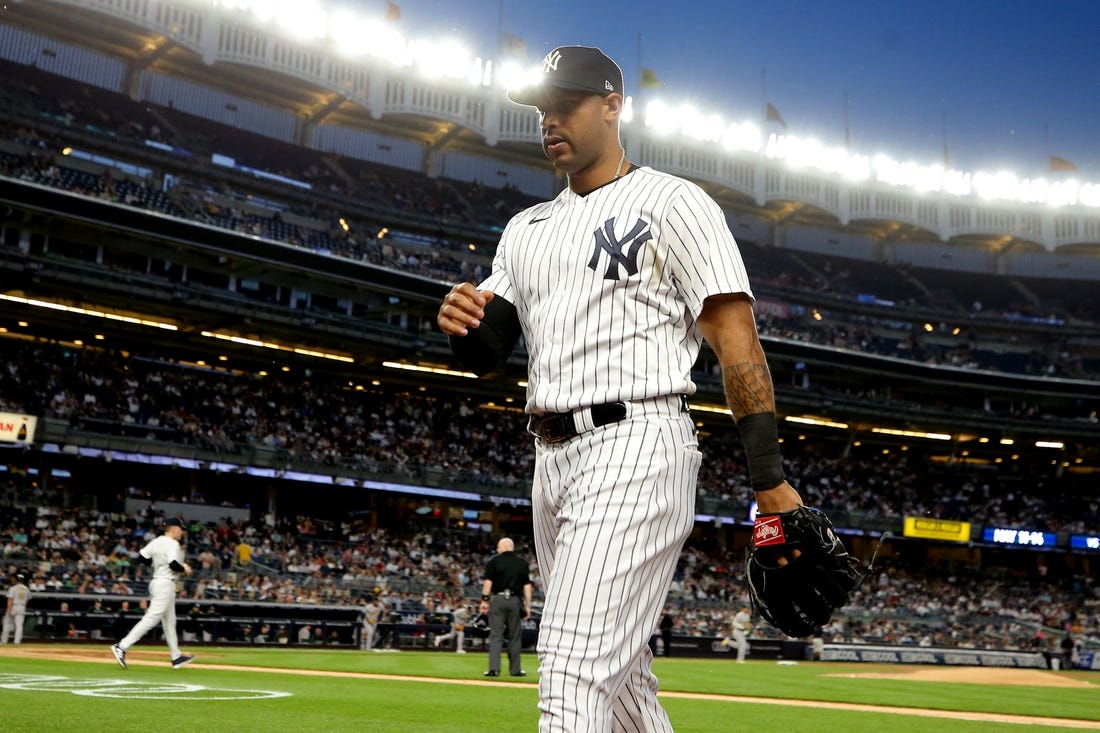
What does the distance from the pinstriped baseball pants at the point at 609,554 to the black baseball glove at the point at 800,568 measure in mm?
244

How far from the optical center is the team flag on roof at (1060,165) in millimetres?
54812

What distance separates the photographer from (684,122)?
4962 cm

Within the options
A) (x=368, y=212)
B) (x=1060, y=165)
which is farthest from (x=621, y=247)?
(x=1060, y=165)

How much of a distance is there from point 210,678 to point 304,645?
1186cm

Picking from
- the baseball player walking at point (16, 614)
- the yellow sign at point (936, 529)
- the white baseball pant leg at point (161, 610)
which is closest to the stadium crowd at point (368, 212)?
the yellow sign at point (936, 529)

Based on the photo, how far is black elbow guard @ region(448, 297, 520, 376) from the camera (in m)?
3.38

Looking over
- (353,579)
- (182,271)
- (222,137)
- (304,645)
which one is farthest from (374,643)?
(222,137)

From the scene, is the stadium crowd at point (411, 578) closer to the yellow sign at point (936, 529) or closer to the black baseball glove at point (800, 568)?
the yellow sign at point (936, 529)

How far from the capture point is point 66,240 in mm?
34062

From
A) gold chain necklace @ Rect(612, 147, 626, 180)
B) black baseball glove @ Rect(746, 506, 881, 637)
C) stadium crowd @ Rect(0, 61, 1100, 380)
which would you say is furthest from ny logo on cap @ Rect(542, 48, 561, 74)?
stadium crowd @ Rect(0, 61, 1100, 380)

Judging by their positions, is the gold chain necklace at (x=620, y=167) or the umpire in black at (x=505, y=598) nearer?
the gold chain necklace at (x=620, y=167)

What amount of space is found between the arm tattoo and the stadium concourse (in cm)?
1903

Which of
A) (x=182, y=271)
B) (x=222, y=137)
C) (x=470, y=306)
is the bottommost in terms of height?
(x=470, y=306)

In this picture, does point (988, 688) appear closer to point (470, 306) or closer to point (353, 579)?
point (353, 579)
